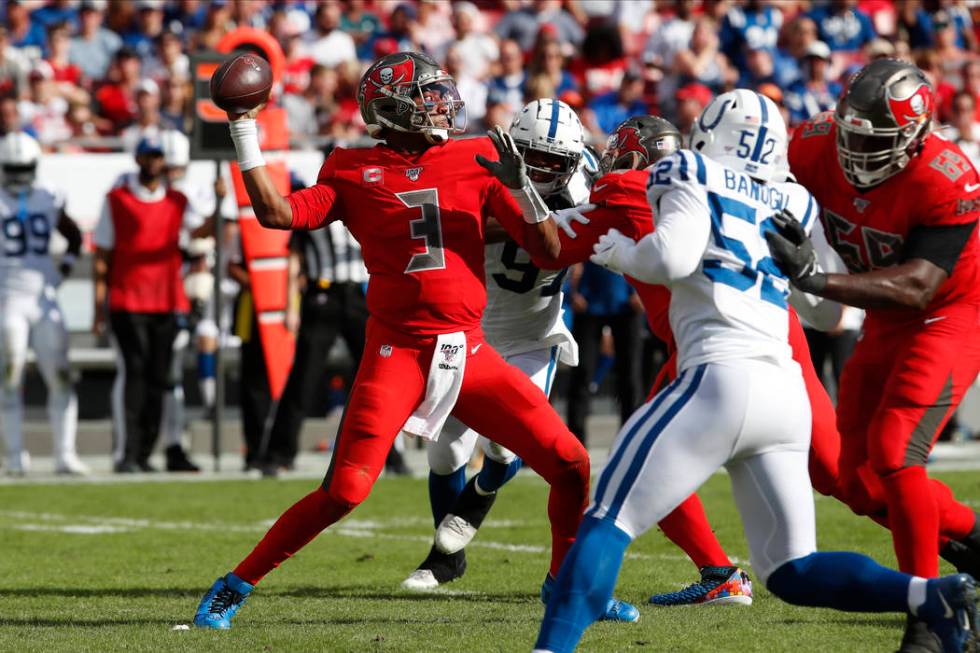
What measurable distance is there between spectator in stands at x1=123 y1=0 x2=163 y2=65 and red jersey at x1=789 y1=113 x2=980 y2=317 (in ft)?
34.3

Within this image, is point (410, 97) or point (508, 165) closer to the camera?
point (508, 165)

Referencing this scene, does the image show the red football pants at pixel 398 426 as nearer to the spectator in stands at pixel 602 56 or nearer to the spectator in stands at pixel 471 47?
the spectator in stands at pixel 471 47

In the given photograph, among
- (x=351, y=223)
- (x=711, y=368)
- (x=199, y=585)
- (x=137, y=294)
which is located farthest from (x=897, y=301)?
(x=137, y=294)

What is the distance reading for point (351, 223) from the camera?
534 cm

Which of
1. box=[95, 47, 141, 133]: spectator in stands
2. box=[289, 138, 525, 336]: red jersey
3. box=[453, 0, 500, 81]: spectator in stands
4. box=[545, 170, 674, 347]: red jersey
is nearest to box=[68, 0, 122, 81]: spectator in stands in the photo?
box=[95, 47, 141, 133]: spectator in stands

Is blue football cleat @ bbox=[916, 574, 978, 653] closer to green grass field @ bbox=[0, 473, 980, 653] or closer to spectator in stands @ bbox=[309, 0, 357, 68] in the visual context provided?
green grass field @ bbox=[0, 473, 980, 653]

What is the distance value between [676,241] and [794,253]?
0.35 m

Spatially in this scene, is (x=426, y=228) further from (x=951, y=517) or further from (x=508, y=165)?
(x=951, y=517)

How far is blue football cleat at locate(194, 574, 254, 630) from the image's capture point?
5195mm

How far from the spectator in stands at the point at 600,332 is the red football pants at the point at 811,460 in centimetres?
505

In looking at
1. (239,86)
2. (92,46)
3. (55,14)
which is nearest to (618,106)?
(92,46)

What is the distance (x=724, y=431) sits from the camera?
411cm

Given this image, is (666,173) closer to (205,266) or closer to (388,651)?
(388,651)

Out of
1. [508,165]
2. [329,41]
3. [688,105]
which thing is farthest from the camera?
[329,41]
